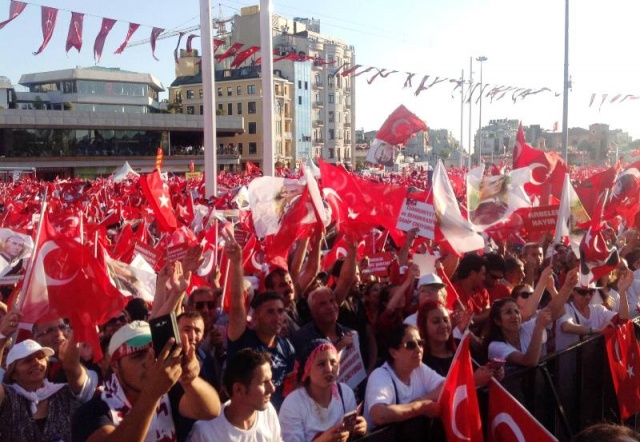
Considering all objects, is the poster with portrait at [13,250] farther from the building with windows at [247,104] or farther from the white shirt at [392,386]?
the building with windows at [247,104]

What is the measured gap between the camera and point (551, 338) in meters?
6.25

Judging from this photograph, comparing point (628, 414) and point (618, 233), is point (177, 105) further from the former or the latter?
point (628, 414)

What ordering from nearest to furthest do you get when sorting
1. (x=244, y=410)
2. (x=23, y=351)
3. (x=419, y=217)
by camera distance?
(x=244, y=410) → (x=23, y=351) → (x=419, y=217)

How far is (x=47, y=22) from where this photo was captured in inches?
492

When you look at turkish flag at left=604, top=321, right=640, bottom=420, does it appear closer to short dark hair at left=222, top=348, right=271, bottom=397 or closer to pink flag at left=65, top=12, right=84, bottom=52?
short dark hair at left=222, top=348, right=271, bottom=397

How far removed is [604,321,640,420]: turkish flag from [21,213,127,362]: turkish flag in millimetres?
3713

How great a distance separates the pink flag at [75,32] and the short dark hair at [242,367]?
410 inches

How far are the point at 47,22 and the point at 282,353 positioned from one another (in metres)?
9.70

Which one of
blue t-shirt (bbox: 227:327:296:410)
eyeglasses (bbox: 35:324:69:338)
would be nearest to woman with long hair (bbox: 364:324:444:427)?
blue t-shirt (bbox: 227:327:296:410)

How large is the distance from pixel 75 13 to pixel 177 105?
209 feet

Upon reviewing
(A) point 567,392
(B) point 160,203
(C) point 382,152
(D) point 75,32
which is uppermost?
(D) point 75,32

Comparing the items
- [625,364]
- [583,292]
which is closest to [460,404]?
[625,364]

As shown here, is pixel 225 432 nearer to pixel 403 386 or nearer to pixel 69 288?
pixel 403 386

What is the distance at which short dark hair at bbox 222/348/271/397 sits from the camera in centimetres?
363
